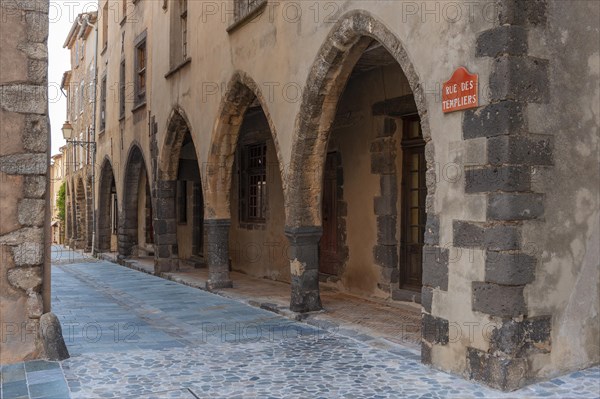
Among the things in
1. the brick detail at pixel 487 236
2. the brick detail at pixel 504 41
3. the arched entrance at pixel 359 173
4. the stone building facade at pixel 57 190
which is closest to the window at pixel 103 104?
the stone building facade at pixel 57 190

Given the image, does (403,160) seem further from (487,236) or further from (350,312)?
(487,236)

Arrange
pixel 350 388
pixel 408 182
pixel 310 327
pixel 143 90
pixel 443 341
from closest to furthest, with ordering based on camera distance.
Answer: pixel 350 388 < pixel 443 341 < pixel 310 327 < pixel 408 182 < pixel 143 90

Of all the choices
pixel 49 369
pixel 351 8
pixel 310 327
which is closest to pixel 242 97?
pixel 351 8

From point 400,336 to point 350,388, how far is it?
5.71 feet

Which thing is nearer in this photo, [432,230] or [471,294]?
[471,294]

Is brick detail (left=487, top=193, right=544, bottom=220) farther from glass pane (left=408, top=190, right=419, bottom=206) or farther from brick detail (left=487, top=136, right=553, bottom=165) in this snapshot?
glass pane (left=408, top=190, right=419, bottom=206)

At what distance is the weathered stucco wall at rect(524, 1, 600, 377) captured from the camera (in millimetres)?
4355

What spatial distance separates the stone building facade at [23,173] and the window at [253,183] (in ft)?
20.5

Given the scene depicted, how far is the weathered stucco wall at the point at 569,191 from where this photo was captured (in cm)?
436

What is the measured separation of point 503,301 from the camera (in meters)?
4.22

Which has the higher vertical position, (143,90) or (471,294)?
(143,90)

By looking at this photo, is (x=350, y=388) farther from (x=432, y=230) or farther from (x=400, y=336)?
(x=400, y=336)

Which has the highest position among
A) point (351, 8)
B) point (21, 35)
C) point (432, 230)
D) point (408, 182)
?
point (351, 8)

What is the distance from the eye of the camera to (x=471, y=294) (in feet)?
14.5
